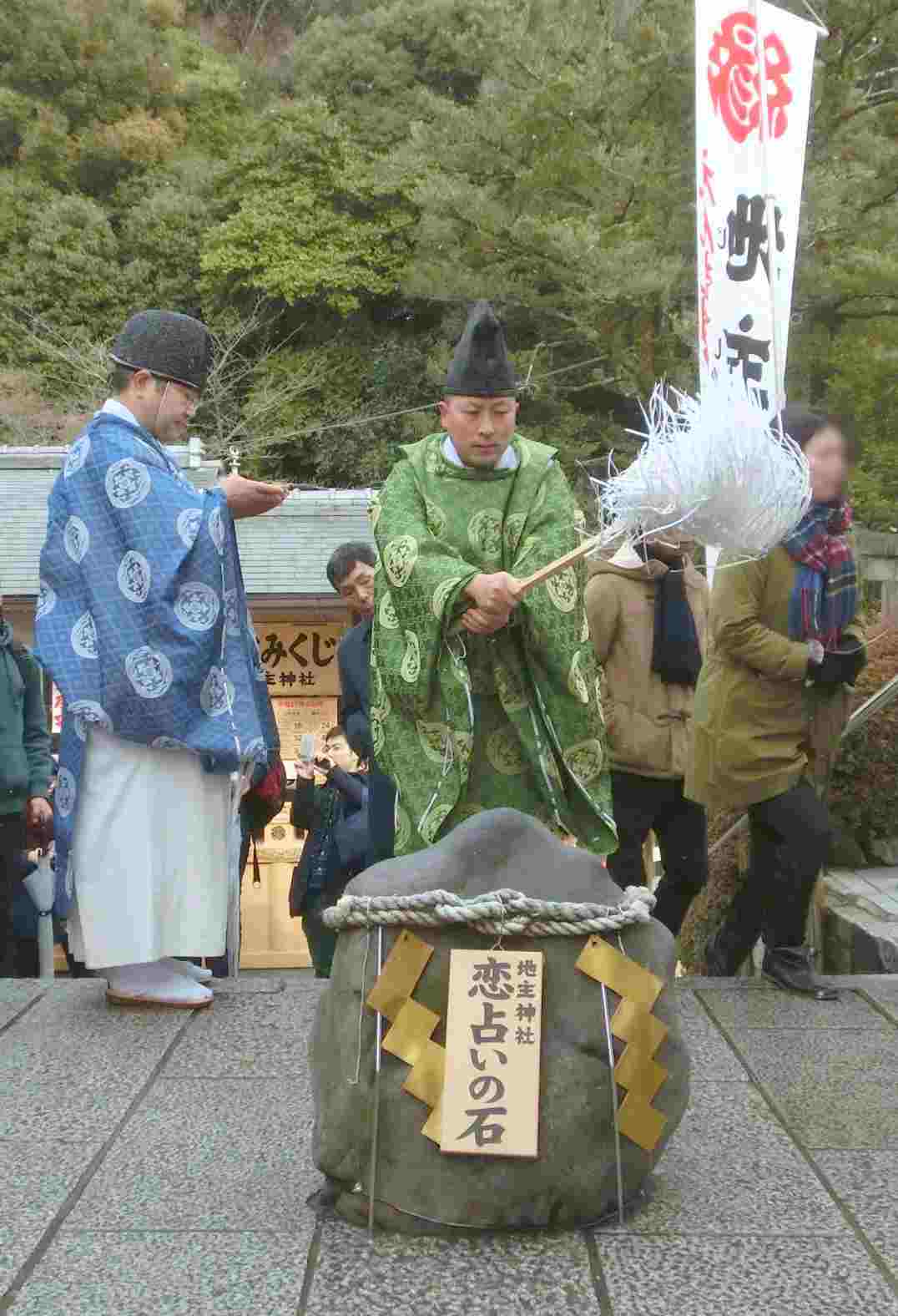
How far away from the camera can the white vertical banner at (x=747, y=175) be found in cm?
642

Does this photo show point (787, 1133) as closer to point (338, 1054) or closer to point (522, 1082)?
point (522, 1082)

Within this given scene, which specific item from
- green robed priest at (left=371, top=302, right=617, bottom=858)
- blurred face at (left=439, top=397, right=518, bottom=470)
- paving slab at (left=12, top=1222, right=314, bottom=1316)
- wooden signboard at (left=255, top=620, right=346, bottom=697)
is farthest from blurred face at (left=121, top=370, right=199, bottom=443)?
wooden signboard at (left=255, top=620, right=346, bottom=697)

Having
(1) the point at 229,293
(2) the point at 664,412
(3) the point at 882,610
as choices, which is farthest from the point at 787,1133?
(1) the point at 229,293

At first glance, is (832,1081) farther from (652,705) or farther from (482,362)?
(482,362)

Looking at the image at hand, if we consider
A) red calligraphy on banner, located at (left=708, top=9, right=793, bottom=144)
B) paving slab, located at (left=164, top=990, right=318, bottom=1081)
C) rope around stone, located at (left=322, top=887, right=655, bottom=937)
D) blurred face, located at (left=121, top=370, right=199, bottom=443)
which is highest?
red calligraphy on banner, located at (left=708, top=9, right=793, bottom=144)

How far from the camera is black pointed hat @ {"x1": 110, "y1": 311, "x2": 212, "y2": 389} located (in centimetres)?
433

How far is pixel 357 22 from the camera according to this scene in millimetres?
32031

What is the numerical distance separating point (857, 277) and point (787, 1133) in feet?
56.1

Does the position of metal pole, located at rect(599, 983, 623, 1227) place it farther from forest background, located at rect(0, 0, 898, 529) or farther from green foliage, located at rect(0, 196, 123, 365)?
green foliage, located at rect(0, 196, 123, 365)

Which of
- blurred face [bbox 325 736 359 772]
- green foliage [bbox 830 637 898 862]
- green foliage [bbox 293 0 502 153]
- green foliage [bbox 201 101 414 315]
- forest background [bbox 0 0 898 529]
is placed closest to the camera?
blurred face [bbox 325 736 359 772]

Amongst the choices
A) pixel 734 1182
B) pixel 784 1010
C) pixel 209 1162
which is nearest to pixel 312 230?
pixel 784 1010

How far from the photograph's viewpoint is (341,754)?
618 centimetres

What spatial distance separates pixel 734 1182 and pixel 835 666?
6.24ft

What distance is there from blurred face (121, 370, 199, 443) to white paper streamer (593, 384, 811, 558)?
5.45ft
